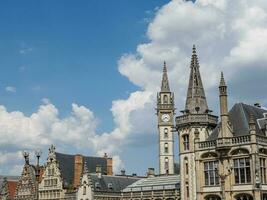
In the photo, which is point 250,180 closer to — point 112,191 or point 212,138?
point 212,138

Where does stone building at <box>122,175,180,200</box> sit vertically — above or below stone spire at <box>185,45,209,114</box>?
below

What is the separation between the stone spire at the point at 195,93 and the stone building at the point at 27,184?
1429 inches

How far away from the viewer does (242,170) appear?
209 feet

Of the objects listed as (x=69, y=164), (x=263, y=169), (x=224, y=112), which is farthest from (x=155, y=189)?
(x=69, y=164)

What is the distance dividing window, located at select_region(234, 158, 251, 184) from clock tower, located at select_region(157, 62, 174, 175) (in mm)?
40811

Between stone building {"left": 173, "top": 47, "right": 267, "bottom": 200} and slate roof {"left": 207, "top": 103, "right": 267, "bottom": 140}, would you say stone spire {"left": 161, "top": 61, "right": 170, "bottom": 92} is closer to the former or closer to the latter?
stone building {"left": 173, "top": 47, "right": 267, "bottom": 200}

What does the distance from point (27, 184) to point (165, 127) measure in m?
29.0

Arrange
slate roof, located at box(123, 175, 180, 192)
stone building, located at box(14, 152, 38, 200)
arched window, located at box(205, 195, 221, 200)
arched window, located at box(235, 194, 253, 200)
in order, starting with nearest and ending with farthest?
arched window, located at box(235, 194, 253, 200) < arched window, located at box(205, 195, 221, 200) < slate roof, located at box(123, 175, 180, 192) < stone building, located at box(14, 152, 38, 200)

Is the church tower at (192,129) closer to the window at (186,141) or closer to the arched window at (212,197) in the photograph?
the window at (186,141)

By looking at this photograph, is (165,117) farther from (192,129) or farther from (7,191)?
(192,129)

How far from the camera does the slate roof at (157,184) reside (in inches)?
3060

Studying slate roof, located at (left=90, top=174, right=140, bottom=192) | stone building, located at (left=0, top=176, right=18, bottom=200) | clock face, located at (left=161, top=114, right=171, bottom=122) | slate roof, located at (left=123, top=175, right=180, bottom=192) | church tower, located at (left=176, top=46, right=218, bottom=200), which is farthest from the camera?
clock face, located at (left=161, top=114, right=171, bottom=122)

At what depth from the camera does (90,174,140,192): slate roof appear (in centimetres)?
8612

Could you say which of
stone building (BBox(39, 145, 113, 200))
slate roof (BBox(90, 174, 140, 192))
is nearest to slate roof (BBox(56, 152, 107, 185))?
stone building (BBox(39, 145, 113, 200))
